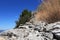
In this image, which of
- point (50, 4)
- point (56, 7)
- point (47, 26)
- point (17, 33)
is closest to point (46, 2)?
point (50, 4)

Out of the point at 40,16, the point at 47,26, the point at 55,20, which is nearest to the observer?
the point at 47,26

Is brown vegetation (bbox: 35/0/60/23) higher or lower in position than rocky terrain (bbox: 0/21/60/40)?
higher

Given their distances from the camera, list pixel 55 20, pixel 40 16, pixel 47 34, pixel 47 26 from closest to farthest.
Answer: pixel 47 34 → pixel 47 26 → pixel 55 20 → pixel 40 16

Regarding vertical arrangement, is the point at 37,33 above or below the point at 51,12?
below

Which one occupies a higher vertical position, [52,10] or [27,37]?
[52,10]

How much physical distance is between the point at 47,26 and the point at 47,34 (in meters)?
0.60

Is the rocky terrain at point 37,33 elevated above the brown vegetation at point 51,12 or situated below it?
below

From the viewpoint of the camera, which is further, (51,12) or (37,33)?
(51,12)

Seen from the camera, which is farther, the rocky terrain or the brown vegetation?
the brown vegetation

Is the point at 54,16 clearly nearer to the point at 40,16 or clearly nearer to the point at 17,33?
the point at 40,16

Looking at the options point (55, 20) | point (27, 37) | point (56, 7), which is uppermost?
point (56, 7)

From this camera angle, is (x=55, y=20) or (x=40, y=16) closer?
(x=55, y=20)

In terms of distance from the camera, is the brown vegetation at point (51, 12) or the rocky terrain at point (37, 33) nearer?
the rocky terrain at point (37, 33)

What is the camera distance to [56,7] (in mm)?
7477
